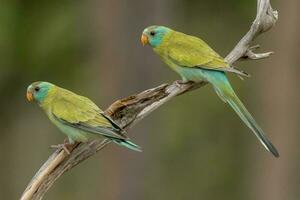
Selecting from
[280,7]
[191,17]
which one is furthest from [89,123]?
[191,17]

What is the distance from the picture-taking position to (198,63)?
Result: 3.88m

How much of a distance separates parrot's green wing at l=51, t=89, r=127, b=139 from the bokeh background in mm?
4443

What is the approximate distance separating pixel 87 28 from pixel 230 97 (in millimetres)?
7989

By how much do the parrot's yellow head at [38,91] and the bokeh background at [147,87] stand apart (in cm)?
427

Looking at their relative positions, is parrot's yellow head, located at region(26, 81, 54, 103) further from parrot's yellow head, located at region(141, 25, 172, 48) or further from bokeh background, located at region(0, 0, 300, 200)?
bokeh background, located at region(0, 0, 300, 200)

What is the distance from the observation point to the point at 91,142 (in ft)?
12.6

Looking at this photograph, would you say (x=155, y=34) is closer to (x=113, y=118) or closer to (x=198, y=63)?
(x=198, y=63)

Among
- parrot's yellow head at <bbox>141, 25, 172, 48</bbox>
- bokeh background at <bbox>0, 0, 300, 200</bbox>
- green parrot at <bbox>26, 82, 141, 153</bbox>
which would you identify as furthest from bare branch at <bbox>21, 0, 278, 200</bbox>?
bokeh background at <bbox>0, 0, 300, 200</bbox>

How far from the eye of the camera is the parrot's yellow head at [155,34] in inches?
162

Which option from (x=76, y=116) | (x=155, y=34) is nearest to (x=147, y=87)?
(x=155, y=34)

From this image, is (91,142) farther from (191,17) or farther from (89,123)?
(191,17)

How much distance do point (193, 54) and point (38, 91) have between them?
73 cm

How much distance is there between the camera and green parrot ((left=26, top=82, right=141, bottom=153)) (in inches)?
139

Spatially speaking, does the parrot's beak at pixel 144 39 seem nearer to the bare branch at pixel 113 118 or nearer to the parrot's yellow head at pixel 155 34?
the parrot's yellow head at pixel 155 34
